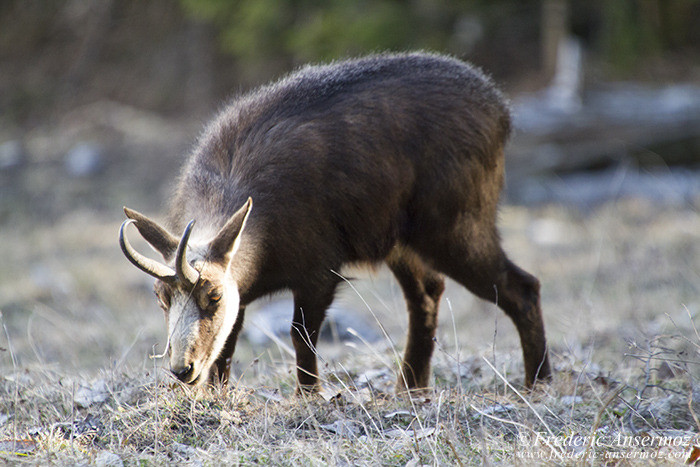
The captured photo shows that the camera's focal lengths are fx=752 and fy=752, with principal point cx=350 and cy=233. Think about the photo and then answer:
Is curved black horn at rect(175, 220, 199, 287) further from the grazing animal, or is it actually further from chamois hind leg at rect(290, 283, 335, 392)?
chamois hind leg at rect(290, 283, 335, 392)

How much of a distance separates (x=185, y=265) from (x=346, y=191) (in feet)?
3.74

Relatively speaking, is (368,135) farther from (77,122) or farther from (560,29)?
(77,122)

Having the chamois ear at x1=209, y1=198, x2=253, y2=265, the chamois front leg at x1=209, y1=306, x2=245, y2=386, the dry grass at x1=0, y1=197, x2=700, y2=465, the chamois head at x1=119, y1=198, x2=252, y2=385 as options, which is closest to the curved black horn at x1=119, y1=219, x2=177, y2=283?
the chamois head at x1=119, y1=198, x2=252, y2=385

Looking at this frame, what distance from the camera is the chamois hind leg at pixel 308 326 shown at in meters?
4.27

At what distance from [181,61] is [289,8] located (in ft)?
17.0

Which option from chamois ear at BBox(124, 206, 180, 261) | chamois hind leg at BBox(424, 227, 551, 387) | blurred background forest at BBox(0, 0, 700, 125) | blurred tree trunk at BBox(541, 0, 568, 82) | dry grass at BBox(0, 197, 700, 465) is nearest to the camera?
dry grass at BBox(0, 197, 700, 465)

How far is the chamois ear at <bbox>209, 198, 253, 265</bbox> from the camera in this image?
147 inches

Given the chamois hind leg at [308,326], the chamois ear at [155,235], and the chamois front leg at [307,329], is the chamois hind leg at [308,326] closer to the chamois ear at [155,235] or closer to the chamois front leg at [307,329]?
the chamois front leg at [307,329]

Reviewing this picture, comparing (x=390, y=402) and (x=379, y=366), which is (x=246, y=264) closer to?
(x=390, y=402)

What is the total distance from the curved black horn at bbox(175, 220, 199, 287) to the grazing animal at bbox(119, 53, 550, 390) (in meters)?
0.19

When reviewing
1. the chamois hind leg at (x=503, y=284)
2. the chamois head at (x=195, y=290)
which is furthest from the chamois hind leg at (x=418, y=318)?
the chamois head at (x=195, y=290)

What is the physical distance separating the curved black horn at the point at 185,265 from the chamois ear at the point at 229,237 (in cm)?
21

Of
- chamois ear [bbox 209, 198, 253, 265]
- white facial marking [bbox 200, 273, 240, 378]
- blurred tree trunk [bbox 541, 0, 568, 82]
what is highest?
chamois ear [bbox 209, 198, 253, 265]

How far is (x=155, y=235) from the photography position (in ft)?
12.5
